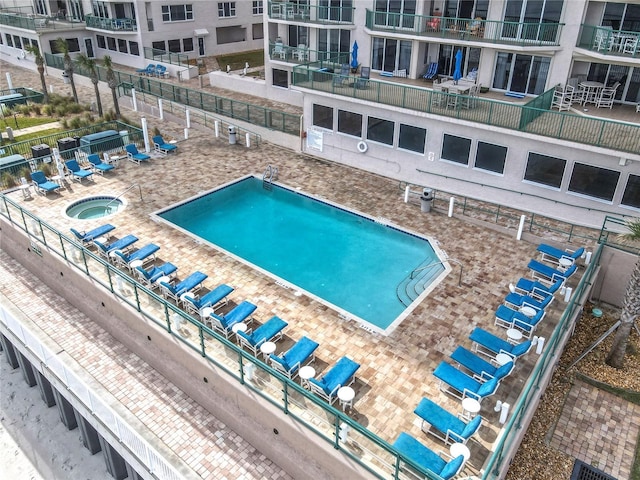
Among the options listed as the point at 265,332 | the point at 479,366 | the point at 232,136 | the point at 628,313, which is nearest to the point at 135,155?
the point at 232,136

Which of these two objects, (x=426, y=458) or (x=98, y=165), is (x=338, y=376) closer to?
(x=426, y=458)

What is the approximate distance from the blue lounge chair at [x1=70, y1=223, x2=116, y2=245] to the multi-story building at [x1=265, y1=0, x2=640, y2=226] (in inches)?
500

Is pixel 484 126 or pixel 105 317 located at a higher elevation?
pixel 484 126

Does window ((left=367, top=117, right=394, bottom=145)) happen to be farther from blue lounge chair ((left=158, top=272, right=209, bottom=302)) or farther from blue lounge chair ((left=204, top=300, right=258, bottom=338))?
blue lounge chair ((left=204, top=300, right=258, bottom=338))

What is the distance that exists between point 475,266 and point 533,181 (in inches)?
226

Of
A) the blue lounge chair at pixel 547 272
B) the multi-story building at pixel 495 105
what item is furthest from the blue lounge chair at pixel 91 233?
the blue lounge chair at pixel 547 272

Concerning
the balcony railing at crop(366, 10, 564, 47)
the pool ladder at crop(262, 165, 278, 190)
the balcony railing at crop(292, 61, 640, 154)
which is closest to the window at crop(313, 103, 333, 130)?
the balcony railing at crop(292, 61, 640, 154)

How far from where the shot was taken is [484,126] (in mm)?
21094

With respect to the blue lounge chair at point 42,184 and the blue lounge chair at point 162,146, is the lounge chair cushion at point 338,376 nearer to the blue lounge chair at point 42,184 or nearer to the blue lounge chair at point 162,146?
the blue lounge chair at point 42,184

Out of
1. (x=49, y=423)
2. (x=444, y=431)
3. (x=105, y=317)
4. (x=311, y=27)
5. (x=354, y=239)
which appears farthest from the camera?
(x=311, y=27)

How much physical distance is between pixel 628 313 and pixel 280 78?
28.3 meters

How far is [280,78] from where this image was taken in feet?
119

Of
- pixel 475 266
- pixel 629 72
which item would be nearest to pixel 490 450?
pixel 475 266

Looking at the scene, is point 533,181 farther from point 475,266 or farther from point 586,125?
point 475,266
